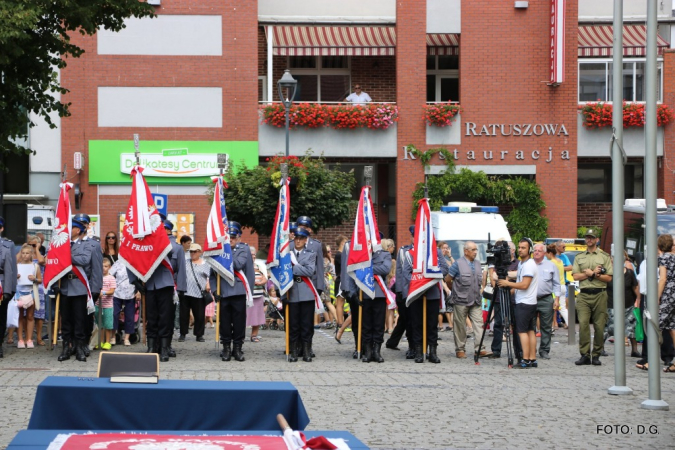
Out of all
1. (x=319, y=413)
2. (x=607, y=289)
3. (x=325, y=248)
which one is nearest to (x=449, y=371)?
(x=607, y=289)

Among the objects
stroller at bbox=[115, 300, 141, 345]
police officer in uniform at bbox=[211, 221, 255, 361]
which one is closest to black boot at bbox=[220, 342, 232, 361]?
police officer in uniform at bbox=[211, 221, 255, 361]

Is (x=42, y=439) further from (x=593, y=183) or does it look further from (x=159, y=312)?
(x=593, y=183)

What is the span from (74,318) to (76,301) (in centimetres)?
25

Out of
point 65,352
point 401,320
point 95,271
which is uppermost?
point 95,271

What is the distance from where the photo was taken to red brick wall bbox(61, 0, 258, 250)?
3194 cm

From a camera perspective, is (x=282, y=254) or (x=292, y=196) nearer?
(x=282, y=254)

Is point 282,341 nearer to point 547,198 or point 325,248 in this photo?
point 325,248

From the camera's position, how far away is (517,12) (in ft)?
107

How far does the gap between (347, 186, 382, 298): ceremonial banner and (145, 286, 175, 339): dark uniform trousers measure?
2.73m

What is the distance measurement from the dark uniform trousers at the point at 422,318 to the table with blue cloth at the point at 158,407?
9720 mm

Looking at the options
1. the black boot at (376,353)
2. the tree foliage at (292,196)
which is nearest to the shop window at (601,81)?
the tree foliage at (292,196)

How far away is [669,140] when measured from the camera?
3303 centimetres

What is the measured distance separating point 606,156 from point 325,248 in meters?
13.3

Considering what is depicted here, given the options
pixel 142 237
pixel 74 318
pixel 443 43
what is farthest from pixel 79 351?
pixel 443 43
